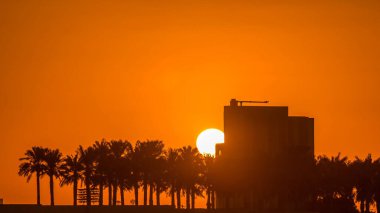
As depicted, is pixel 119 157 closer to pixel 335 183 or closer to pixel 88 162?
pixel 88 162

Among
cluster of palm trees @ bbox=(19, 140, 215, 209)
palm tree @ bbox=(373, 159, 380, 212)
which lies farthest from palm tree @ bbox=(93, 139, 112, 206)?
palm tree @ bbox=(373, 159, 380, 212)

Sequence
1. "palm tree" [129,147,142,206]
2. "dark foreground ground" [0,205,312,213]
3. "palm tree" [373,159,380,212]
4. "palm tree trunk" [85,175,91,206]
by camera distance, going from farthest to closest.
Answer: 1. "palm tree" [373,159,380,212]
2. "palm tree" [129,147,142,206]
3. "palm tree trunk" [85,175,91,206]
4. "dark foreground ground" [0,205,312,213]

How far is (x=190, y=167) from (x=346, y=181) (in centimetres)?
2026

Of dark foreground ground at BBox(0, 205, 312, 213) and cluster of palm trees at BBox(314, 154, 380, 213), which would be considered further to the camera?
cluster of palm trees at BBox(314, 154, 380, 213)

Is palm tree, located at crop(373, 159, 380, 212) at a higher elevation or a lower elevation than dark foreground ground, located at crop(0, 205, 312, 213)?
Result: higher

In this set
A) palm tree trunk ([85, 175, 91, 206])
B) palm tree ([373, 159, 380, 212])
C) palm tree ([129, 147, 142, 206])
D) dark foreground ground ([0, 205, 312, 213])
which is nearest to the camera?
dark foreground ground ([0, 205, 312, 213])

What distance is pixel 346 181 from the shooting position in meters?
165

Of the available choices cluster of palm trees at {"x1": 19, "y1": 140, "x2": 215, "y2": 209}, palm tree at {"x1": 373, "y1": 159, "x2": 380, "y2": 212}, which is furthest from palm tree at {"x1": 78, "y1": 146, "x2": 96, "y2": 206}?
palm tree at {"x1": 373, "y1": 159, "x2": 380, "y2": 212}

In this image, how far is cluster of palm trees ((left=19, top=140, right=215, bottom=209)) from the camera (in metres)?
154

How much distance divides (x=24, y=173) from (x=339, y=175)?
134 feet

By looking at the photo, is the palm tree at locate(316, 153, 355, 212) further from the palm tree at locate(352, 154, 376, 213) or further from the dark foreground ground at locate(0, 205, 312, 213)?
the dark foreground ground at locate(0, 205, 312, 213)

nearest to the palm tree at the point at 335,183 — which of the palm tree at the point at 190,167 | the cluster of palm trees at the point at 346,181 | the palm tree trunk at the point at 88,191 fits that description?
the cluster of palm trees at the point at 346,181

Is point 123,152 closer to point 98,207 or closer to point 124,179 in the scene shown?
point 124,179

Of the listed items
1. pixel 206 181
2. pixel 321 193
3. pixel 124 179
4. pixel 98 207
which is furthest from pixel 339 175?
pixel 98 207
